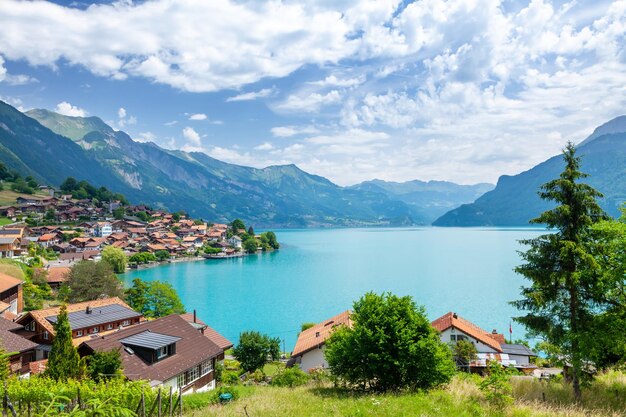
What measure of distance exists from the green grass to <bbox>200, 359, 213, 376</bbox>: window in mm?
10990

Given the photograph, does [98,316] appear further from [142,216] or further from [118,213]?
[142,216]

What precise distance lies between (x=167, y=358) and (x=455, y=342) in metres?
23.0

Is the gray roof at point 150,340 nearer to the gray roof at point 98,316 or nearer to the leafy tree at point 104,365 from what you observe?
the leafy tree at point 104,365

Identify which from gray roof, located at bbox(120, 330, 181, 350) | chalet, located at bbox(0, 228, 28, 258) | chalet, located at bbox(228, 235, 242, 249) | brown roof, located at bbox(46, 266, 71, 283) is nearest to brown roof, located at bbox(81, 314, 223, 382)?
gray roof, located at bbox(120, 330, 181, 350)

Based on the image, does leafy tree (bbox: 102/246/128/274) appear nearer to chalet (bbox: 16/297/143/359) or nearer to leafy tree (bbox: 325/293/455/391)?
chalet (bbox: 16/297/143/359)

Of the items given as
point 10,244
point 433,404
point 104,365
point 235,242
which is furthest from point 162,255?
point 433,404

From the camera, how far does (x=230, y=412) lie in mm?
11250

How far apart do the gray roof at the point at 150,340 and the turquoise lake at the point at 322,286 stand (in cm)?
2194

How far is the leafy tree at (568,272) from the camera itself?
13570mm

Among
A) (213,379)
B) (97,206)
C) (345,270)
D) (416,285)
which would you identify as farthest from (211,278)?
(97,206)

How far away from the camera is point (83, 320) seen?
33.0 metres

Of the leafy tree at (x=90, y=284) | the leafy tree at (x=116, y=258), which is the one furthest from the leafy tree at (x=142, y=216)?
the leafy tree at (x=90, y=284)

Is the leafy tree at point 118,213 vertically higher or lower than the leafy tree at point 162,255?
higher

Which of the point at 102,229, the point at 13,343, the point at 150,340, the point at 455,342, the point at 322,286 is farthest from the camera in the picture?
the point at 102,229
